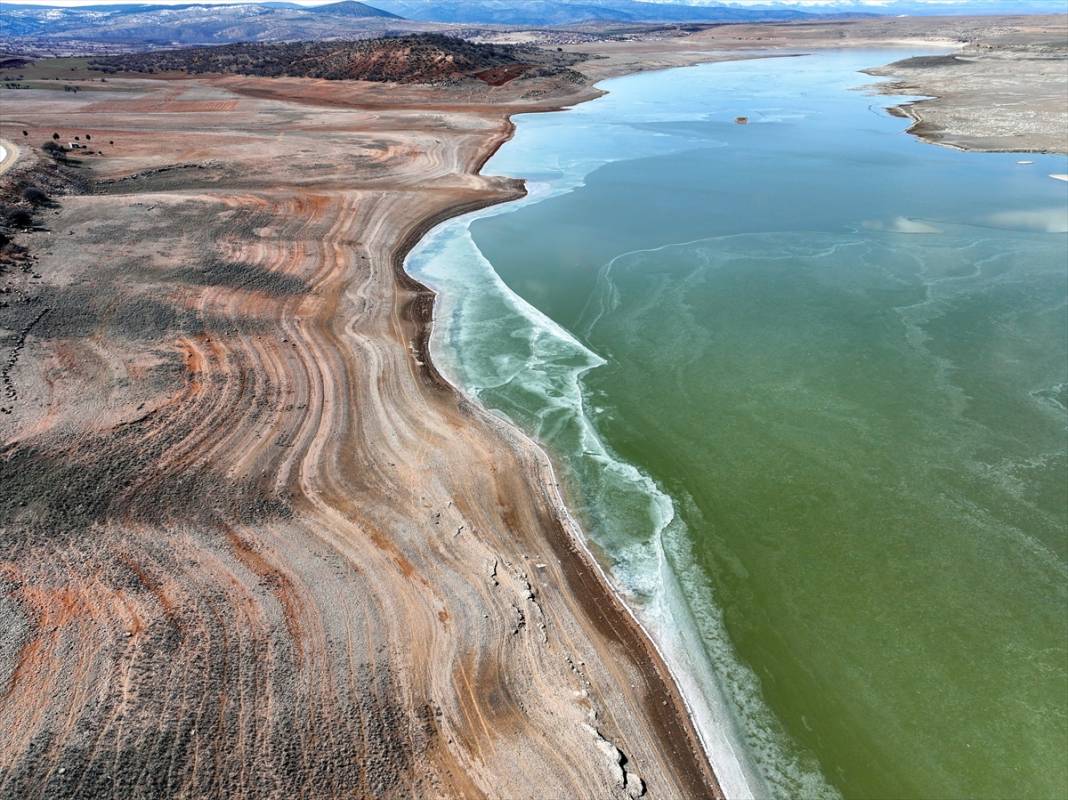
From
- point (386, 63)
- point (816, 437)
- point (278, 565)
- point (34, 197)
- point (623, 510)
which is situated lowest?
point (623, 510)

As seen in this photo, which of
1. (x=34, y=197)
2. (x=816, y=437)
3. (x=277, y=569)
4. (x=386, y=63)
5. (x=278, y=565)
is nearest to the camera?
(x=277, y=569)

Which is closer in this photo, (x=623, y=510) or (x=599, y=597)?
(x=599, y=597)

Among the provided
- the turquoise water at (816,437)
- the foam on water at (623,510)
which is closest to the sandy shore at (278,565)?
the foam on water at (623,510)

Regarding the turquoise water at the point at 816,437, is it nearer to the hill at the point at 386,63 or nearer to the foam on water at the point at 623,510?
the foam on water at the point at 623,510

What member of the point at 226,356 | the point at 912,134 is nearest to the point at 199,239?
the point at 226,356

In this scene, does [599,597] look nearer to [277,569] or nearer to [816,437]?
[277,569]

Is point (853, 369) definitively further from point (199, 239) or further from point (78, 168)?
point (78, 168)

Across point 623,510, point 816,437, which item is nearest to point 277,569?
point 623,510

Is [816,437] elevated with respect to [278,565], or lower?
lower
